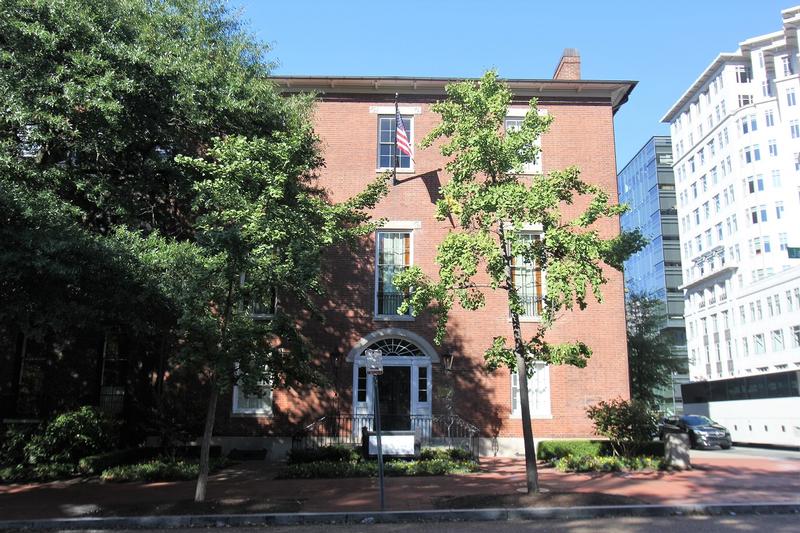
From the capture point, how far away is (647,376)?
30.9 metres

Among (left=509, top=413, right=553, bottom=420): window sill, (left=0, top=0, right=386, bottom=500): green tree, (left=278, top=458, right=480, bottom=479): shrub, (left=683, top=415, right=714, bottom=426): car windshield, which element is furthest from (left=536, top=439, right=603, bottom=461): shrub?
(left=683, top=415, right=714, bottom=426): car windshield

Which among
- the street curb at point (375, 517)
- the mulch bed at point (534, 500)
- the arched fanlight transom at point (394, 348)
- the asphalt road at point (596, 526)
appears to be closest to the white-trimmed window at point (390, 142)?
the arched fanlight transom at point (394, 348)

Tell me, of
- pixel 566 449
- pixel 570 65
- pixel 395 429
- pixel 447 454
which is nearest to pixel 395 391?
pixel 395 429

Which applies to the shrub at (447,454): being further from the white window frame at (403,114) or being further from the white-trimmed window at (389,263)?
the white window frame at (403,114)

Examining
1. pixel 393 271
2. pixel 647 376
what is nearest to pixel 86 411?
pixel 393 271

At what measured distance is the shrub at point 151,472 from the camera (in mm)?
13625

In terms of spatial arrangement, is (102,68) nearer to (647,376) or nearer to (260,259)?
(260,259)

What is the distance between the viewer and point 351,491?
11.9 meters

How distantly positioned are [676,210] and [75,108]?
257ft

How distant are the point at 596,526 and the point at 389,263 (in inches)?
468

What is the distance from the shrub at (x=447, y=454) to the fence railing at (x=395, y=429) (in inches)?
45.7

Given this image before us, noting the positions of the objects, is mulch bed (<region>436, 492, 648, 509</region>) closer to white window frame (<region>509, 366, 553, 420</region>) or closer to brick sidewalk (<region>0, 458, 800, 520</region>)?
brick sidewalk (<region>0, 458, 800, 520</region>)

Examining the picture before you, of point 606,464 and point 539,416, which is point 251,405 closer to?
point 539,416

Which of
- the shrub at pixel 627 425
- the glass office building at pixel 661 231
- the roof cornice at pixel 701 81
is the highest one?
the roof cornice at pixel 701 81
